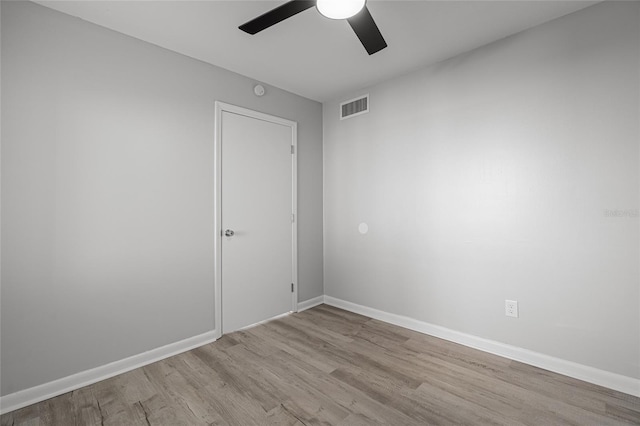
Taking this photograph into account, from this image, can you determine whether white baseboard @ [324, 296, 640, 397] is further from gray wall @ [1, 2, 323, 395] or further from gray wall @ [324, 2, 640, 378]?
gray wall @ [1, 2, 323, 395]

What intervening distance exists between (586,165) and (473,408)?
181cm

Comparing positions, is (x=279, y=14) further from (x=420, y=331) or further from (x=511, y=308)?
(x=420, y=331)

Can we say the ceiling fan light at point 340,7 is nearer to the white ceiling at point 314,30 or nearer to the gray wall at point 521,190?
the white ceiling at point 314,30

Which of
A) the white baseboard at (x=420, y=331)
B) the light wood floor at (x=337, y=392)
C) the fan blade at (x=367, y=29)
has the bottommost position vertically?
the light wood floor at (x=337, y=392)

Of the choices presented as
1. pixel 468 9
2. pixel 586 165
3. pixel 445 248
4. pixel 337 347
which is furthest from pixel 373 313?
pixel 468 9

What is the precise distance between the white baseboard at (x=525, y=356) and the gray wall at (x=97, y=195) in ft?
6.32

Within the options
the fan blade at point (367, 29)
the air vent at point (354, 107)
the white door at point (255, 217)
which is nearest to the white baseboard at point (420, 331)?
the white door at point (255, 217)

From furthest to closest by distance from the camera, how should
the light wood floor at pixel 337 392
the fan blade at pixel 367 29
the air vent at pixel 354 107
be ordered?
the air vent at pixel 354 107
the light wood floor at pixel 337 392
the fan blade at pixel 367 29

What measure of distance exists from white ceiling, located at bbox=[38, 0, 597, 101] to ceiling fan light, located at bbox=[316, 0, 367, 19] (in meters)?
0.59

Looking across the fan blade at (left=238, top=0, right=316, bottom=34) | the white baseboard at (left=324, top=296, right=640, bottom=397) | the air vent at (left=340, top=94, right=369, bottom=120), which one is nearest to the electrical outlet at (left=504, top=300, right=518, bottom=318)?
the white baseboard at (left=324, top=296, right=640, bottom=397)

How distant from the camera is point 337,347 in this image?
264 cm

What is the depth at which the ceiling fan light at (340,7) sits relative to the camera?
1.47 meters

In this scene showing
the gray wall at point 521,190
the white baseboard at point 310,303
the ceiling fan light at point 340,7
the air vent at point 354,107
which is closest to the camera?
the ceiling fan light at point 340,7

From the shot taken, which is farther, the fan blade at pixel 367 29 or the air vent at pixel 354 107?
the air vent at pixel 354 107
